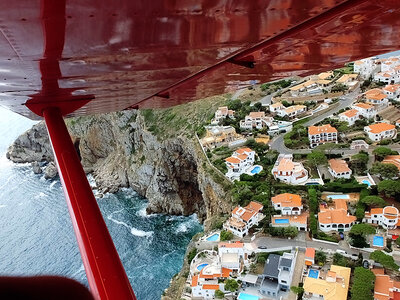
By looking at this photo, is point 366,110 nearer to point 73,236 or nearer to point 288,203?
point 288,203

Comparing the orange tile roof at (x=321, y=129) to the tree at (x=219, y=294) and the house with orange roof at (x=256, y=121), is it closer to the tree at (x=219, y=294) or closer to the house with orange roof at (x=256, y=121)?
the house with orange roof at (x=256, y=121)

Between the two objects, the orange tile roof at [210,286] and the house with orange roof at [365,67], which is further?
the house with orange roof at [365,67]

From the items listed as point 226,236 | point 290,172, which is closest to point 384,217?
point 290,172

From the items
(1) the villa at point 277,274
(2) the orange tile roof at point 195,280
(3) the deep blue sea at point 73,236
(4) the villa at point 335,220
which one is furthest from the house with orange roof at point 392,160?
(3) the deep blue sea at point 73,236

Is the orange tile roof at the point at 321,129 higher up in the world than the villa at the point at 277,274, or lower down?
higher up

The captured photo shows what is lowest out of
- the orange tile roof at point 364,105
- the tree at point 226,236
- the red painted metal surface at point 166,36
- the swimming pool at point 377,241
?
the tree at point 226,236
